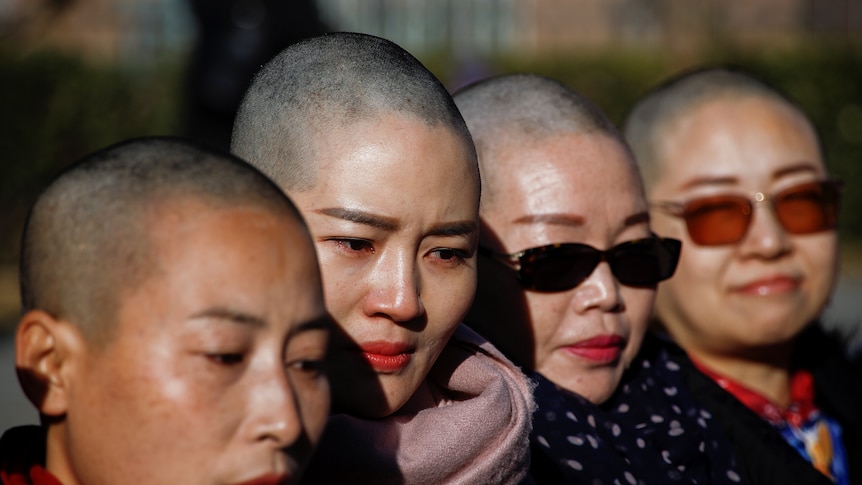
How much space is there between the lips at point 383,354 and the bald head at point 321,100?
313 mm

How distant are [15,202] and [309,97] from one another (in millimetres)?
11434

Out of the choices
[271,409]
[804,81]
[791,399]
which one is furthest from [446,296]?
[804,81]

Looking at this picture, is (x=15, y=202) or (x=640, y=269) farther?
(x=15, y=202)

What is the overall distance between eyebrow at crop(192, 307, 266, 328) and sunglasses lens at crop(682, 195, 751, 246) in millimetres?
2300

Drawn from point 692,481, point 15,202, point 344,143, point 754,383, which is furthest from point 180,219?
point 15,202

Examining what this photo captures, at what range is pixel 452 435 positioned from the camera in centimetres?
217

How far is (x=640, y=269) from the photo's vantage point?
115 inches

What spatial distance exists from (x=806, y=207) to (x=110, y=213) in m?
2.64

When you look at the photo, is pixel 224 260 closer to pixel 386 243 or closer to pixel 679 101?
pixel 386 243

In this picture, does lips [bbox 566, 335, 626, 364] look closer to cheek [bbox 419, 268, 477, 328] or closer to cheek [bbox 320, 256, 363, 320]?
cheek [bbox 419, 268, 477, 328]

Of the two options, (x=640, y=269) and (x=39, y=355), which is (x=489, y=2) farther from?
(x=39, y=355)

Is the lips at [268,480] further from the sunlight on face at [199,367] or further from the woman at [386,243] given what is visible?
the woman at [386,243]

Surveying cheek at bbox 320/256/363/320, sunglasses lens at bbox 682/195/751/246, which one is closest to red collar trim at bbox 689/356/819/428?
sunglasses lens at bbox 682/195/751/246

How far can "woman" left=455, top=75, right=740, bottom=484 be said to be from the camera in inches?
110
